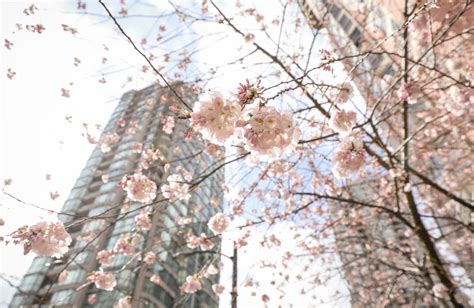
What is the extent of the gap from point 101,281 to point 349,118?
13.0 ft

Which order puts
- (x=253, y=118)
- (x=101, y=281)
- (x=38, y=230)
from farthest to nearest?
1. (x=101, y=281)
2. (x=38, y=230)
3. (x=253, y=118)

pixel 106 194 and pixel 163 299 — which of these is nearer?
pixel 163 299

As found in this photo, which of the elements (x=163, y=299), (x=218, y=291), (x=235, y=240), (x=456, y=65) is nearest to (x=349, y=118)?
(x=235, y=240)

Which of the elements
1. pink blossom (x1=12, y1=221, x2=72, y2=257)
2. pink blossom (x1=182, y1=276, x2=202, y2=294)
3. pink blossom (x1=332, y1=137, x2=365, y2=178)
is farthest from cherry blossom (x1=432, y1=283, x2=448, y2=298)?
pink blossom (x1=12, y1=221, x2=72, y2=257)

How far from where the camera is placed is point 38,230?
2297 mm

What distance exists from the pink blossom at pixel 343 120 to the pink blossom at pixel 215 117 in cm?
140

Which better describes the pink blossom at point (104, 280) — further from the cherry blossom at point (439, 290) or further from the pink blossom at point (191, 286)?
the cherry blossom at point (439, 290)

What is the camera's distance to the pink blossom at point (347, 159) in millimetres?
2709

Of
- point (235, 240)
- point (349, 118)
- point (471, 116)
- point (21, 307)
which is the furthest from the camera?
point (21, 307)

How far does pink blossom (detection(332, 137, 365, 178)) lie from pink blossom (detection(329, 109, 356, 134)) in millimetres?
100

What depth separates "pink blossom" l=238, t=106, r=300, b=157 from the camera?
1624 mm

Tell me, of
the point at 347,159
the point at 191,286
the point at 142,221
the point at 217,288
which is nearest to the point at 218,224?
the point at 191,286

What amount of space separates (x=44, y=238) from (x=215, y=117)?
1748 mm

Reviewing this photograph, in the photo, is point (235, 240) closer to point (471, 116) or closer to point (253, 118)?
point (253, 118)
